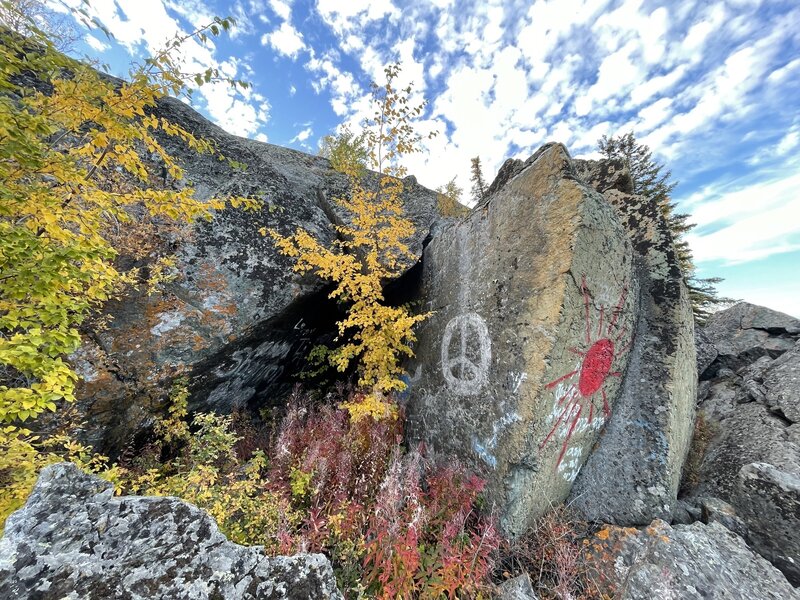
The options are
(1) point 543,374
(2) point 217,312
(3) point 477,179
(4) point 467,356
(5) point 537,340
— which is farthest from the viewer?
(3) point 477,179

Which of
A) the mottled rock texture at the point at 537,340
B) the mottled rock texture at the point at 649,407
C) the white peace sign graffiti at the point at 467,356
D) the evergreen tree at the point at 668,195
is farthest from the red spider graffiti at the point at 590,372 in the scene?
the evergreen tree at the point at 668,195

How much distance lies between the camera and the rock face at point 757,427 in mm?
3252

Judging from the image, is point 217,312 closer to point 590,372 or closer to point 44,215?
point 44,215

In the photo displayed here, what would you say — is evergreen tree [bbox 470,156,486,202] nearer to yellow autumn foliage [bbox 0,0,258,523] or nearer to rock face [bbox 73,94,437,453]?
rock face [bbox 73,94,437,453]

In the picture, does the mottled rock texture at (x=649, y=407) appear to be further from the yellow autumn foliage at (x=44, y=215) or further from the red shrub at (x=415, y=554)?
the yellow autumn foliage at (x=44, y=215)

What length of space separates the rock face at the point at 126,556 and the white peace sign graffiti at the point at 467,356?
2.86 metres

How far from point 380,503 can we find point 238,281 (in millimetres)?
3894

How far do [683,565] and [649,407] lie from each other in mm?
1691

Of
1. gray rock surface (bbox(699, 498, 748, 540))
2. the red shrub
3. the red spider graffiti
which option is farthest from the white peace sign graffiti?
Result: gray rock surface (bbox(699, 498, 748, 540))

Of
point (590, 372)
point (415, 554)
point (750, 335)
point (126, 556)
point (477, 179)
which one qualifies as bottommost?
point (415, 554)

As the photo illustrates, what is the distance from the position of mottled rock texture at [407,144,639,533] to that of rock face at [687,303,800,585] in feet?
5.32

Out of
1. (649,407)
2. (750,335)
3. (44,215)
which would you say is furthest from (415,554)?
(750,335)

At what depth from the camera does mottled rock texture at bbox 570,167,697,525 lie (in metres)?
3.87

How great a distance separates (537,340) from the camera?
141 inches
